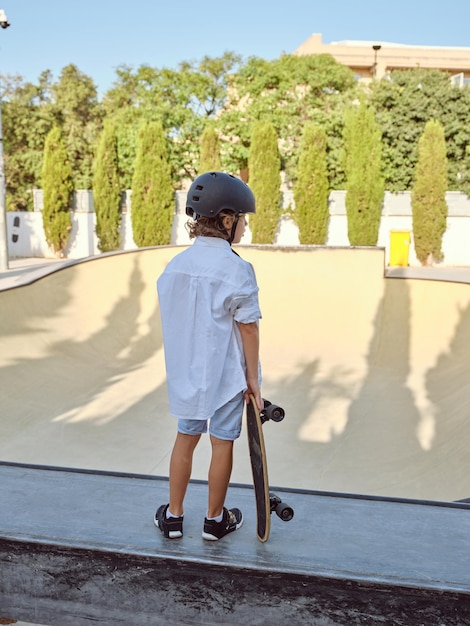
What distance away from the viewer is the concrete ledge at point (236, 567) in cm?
182

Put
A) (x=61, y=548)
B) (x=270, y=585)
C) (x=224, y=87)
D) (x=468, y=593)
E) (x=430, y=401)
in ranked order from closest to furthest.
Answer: (x=468, y=593)
(x=270, y=585)
(x=61, y=548)
(x=430, y=401)
(x=224, y=87)

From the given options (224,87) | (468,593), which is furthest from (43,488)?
(224,87)

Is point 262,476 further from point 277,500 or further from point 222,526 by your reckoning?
point 222,526

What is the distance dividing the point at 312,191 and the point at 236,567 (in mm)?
20358

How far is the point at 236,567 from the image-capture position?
1903mm

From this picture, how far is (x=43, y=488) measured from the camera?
2.48 m

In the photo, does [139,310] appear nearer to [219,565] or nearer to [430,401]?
[430,401]

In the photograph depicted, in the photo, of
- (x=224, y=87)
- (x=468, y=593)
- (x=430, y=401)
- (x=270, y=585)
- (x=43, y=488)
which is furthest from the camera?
(x=224, y=87)

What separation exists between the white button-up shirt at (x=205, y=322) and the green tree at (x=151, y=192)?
19597 mm

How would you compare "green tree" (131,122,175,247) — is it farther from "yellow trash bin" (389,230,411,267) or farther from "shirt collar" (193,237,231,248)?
"shirt collar" (193,237,231,248)

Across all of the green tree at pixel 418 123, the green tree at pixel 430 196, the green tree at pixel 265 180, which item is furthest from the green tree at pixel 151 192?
the green tree at pixel 430 196

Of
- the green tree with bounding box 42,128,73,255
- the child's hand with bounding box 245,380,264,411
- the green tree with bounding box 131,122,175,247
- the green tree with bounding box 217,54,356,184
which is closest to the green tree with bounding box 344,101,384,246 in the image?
the green tree with bounding box 217,54,356,184

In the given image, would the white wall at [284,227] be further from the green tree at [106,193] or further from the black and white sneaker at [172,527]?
the black and white sneaker at [172,527]

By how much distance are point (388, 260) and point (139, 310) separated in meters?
12.8
